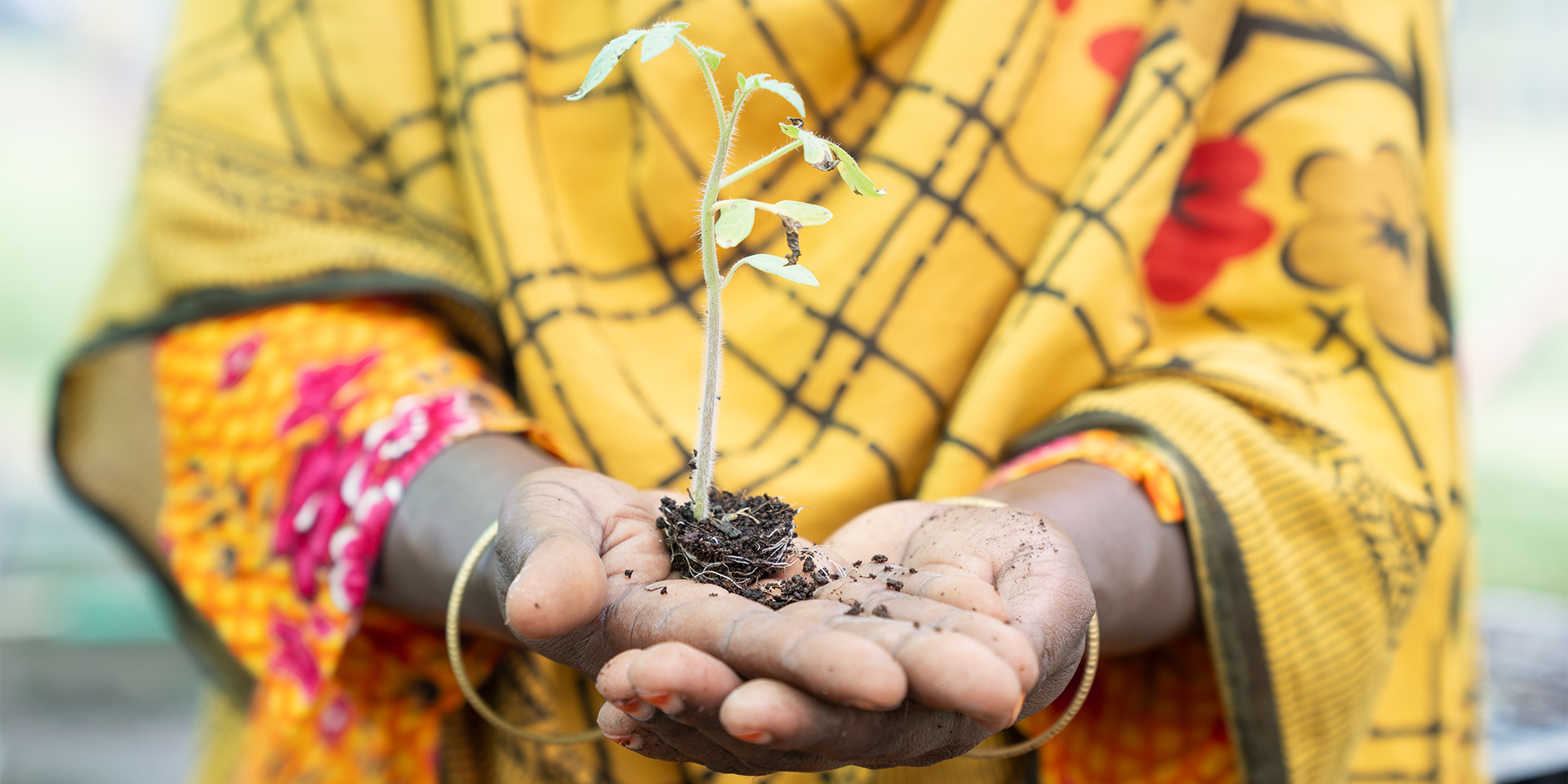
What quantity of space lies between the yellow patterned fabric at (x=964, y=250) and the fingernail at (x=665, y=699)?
1.62 ft

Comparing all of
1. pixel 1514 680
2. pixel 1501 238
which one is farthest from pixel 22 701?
pixel 1501 238

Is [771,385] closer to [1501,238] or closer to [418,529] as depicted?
[418,529]

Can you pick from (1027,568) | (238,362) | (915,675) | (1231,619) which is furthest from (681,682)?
(238,362)

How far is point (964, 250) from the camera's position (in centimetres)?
108

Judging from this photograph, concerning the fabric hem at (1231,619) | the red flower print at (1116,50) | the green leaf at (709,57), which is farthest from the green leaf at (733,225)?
the red flower print at (1116,50)

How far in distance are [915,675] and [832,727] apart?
6cm

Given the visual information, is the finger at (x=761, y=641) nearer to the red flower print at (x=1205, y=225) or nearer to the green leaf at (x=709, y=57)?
the green leaf at (x=709, y=57)

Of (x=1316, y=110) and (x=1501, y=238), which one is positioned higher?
(x=1501, y=238)

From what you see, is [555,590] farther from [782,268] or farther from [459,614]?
[459,614]

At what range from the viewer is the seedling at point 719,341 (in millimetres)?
668

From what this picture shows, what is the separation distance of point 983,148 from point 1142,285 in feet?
0.90

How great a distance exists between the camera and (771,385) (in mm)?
1101

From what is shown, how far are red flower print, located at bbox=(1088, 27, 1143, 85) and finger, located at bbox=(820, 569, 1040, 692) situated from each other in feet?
2.38

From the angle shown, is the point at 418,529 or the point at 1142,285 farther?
the point at 1142,285
